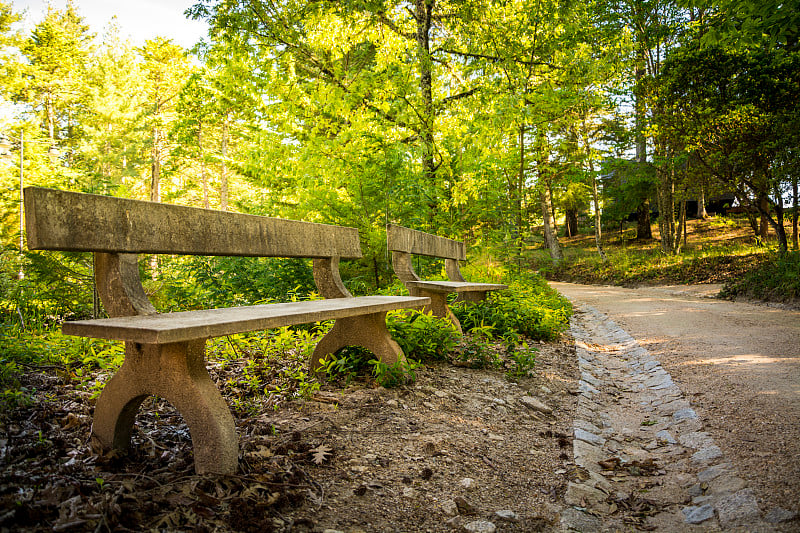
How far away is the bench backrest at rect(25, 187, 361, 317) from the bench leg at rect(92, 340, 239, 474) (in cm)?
27

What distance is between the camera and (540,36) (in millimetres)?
9047

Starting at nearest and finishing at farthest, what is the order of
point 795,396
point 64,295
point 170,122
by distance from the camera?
point 795,396, point 64,295, point 170,122

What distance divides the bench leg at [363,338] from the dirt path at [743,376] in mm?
1944

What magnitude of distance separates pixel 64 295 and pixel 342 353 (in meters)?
4.56

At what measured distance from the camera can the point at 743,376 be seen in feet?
11.7

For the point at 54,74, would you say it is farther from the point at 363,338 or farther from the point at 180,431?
the point at 180,431

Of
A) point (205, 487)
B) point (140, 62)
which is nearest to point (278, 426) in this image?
point (205, 487)

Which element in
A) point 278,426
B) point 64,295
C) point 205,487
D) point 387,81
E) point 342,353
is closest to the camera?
point 205,487

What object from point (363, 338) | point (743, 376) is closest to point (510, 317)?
point (743, 376)

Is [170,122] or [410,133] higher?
[170,122]


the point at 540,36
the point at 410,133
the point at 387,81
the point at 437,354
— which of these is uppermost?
the point at 540,36

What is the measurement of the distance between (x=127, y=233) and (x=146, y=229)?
10 centimetres

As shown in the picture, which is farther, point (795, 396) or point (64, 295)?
point (64, 295)

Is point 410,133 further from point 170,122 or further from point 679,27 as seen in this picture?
point 170,122
